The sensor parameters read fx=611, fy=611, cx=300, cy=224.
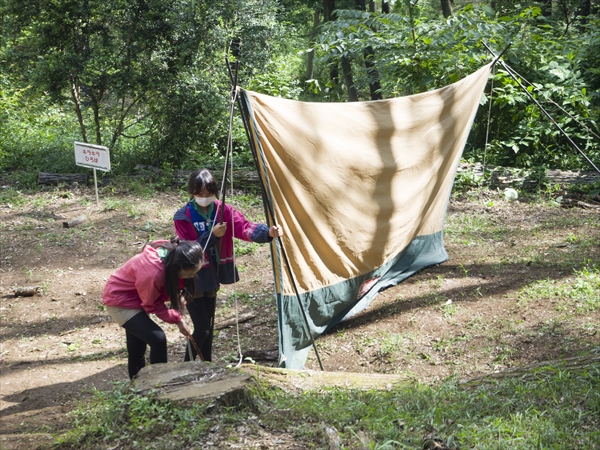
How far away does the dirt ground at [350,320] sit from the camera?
15.7ft

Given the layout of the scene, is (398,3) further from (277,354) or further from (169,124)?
(277,354)

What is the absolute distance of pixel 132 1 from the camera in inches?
395

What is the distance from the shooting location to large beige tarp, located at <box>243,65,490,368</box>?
15.3 ft

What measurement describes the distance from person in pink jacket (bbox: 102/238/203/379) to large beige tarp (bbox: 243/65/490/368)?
1030 millimetres

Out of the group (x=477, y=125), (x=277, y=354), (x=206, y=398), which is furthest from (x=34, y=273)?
(x=477, y=125)

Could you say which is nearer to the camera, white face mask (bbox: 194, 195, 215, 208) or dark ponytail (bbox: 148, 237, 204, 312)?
dark ponytail (bbox: 148, 237, 204, 312)

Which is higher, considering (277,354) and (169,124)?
(169,124)

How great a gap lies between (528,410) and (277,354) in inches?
91.3

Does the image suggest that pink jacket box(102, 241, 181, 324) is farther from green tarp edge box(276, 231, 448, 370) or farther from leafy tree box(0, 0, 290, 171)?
leafy tree box(0, 0, 290, 171)

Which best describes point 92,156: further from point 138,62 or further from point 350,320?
point 350,320

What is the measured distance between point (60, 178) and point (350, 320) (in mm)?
6648

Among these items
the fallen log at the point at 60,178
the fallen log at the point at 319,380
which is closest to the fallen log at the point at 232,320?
the fallen log at the point at 319,380

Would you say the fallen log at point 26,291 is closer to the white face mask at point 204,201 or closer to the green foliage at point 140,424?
the white face mask at point 204,201

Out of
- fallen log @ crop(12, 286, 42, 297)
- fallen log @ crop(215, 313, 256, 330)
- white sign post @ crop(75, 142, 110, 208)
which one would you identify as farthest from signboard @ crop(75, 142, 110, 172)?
fallen log @ crop(215, 313, 256, 330)
